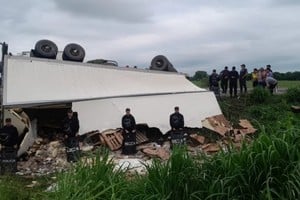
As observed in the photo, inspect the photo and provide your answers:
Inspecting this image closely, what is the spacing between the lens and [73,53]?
818 inches

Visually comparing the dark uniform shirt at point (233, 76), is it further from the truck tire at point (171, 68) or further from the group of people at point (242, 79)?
the truck tire at point (171, 68)

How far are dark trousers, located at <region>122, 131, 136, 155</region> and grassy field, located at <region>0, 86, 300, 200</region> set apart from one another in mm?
10464

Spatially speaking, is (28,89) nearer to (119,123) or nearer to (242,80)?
(119,123)

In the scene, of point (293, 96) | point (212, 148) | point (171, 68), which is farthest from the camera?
point (293, 96)

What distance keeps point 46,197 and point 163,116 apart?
543 inches

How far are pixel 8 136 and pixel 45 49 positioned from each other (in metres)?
6.36

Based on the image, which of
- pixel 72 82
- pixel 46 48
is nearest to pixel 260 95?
pixel 72 82

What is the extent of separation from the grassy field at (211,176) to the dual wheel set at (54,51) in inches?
554

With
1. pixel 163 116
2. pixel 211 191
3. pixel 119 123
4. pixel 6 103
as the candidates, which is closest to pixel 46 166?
pixel 6 103

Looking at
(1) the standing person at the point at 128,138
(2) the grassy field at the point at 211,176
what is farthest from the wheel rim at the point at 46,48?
(2) the grassy field at the point at 211,176

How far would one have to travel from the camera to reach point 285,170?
16.4 ft

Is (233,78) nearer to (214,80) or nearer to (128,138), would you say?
(214,80)

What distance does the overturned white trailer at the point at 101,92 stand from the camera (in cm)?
1773

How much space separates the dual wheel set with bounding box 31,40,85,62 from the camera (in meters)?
19.9
